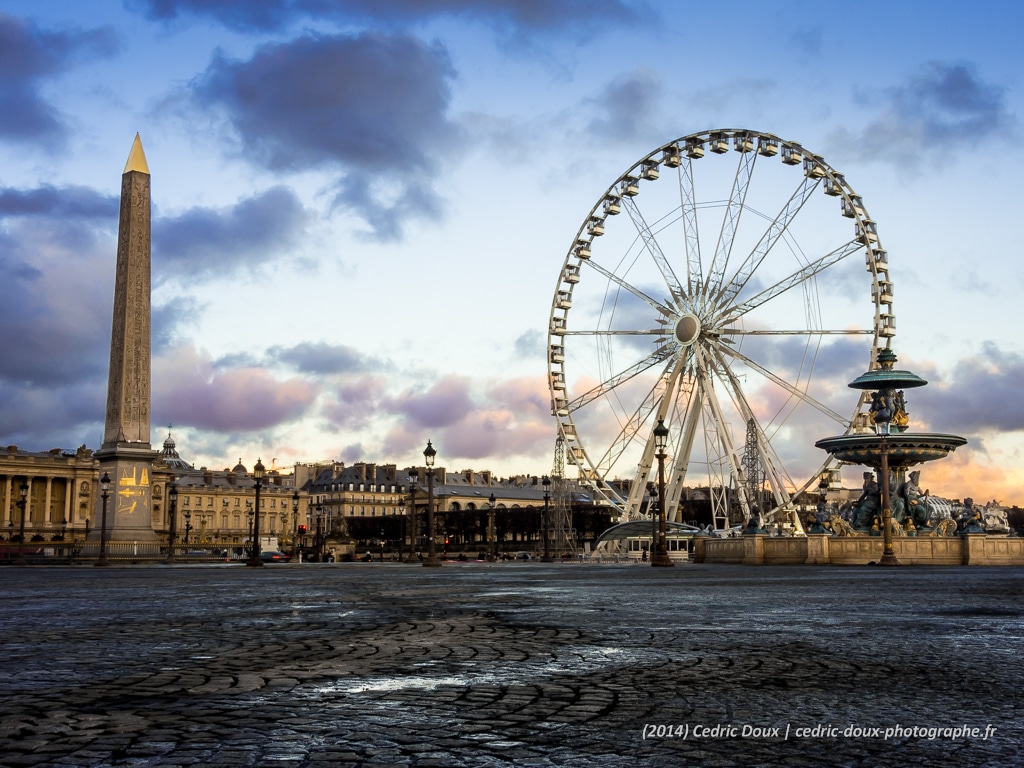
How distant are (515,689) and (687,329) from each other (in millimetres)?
42865

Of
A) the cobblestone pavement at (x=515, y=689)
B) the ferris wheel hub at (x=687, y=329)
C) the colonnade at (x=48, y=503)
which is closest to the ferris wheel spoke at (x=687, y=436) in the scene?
the ferris wheel hub at (x=687, y=329)

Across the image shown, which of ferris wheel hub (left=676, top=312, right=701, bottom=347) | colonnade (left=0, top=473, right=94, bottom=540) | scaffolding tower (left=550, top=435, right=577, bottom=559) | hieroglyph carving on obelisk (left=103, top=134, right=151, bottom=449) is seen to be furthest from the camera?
colonnade (left=0, top=473, right=94, bottom=540)

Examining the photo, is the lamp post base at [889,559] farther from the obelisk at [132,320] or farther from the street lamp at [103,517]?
the street lamp at [103,517]

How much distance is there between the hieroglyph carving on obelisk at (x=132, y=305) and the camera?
4275 cm

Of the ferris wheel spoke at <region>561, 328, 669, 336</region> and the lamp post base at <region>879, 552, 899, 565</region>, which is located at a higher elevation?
the ferris wheel spoke at <region>561, 328, 669, 336</region>

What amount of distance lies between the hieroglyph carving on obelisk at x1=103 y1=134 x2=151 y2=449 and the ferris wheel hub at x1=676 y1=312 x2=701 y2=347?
2198cm

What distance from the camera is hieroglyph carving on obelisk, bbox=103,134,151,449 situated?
4275cm

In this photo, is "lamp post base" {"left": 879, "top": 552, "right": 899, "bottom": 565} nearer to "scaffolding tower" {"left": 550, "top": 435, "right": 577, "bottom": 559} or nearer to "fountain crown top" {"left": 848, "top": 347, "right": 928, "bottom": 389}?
"fountain crown top" {"left": 848, "top": 347, "right": 928, "bottom": 389}

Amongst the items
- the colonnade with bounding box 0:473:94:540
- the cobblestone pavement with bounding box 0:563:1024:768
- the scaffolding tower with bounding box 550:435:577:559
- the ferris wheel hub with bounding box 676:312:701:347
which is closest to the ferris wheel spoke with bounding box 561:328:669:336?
the ferris wheel hub with bounding box 676:312:701:347

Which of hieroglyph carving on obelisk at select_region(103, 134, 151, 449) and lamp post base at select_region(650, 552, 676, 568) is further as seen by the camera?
hieroglyph carving on obelisk at select_region(103, 134, 151, 449)

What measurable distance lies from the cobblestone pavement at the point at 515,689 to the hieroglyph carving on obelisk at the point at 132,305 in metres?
33.2

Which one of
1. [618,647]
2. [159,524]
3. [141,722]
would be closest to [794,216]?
[618,647]

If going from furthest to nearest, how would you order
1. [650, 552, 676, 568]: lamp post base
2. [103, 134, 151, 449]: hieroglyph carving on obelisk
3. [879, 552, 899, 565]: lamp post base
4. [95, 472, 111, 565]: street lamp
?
1. [95, 472, 111, 565]: street lamp
2. [103, 134, 151, 449]: hieroglyph carving on obelisk
3. [650, 552, 676, 568]: lamp post base
4. [879, 552, 899, 565]: lamp post base

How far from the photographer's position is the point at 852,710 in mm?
5090
